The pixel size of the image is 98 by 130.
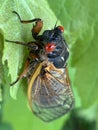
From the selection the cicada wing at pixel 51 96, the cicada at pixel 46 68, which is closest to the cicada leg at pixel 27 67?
the cicada at pixel 46 68

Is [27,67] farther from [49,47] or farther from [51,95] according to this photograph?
[51,95]

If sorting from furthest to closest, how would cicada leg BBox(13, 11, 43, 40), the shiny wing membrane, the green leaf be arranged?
the shiny wing membrane, cicada leg BBox(13, 11, 43, 40), the green leaf

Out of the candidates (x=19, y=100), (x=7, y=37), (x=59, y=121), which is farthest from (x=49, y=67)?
(x=59, y=121)

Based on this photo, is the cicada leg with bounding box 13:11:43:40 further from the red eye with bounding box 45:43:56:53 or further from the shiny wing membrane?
the shiny wing membrane

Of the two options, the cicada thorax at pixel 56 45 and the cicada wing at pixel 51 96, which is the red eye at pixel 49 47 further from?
the cicada wing at pixel 51 96

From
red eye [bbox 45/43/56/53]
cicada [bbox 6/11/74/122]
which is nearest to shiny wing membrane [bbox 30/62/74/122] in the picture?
cicada [bbox 6/11/74/122]

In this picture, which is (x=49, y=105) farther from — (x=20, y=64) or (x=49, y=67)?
(x=20, y=64)

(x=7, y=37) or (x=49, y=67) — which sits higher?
(x=7, y=37)

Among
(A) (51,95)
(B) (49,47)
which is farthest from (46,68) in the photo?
(A) (51,95)
